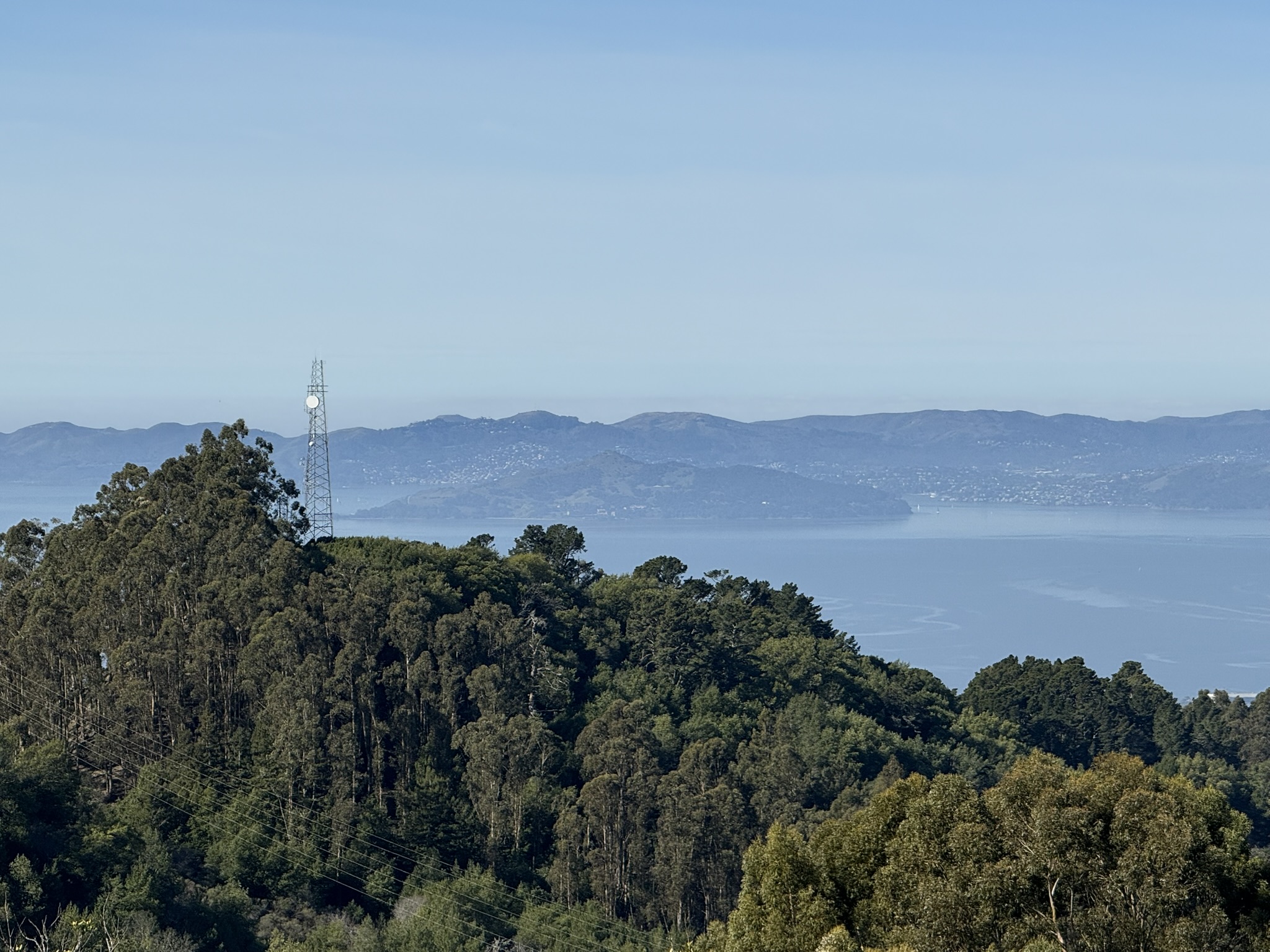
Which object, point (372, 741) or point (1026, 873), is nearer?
point (1026, 873)

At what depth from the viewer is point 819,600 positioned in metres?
170

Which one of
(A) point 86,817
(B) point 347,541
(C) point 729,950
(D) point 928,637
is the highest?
(B) point 347,541

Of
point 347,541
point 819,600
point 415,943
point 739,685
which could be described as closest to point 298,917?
point 415,943

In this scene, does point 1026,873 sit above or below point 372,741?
above

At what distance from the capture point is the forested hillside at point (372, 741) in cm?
3809

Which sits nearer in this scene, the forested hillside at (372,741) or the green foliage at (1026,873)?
the green foliage at (1026,873)

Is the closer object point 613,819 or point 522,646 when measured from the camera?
point 613,819

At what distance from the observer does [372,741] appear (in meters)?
45.7

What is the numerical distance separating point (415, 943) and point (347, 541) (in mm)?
19306

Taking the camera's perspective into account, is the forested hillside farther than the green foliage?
Yes

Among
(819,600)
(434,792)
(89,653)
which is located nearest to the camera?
(434,792)

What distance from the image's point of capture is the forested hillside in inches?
1500

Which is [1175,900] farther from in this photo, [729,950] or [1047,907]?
[729,950]

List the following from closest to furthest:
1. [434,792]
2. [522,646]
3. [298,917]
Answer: [298,917] → [434,792] → [522,646]
